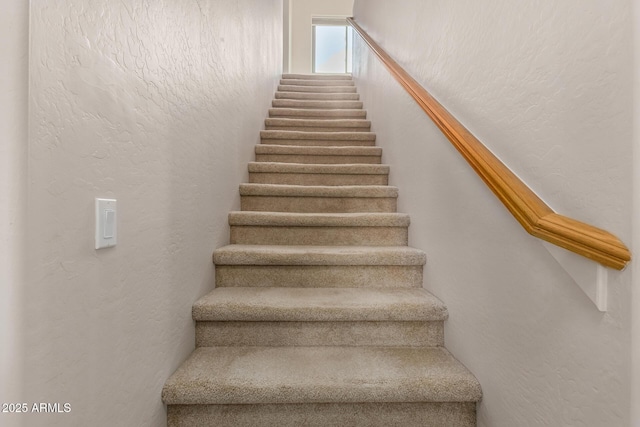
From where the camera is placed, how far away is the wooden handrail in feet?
1.97

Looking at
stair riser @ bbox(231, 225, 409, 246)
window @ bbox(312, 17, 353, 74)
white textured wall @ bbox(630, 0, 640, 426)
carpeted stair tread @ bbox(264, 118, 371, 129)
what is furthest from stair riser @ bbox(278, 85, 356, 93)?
white textured wall @ bbox(630, 0, 640, 426)

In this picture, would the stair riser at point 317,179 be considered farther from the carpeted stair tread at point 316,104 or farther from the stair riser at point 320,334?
the carpeted stair tread at point 316,104

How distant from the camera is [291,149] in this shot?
2510 mm

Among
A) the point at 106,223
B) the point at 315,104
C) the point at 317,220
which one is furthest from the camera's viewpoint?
the point at 315,104

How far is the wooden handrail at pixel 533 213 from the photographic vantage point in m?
0.60

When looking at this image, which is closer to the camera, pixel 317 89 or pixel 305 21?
pixel 317 89

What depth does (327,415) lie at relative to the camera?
3.55ft

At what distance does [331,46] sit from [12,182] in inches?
285

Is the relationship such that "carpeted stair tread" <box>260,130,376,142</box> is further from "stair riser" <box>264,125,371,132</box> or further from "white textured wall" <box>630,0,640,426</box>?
"white textured wall" <box>630,0,640,426</box>

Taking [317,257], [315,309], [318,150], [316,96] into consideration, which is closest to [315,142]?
[318,150]

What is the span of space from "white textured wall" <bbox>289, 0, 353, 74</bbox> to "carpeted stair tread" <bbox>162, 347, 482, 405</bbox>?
6.40m

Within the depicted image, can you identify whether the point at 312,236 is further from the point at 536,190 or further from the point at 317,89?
the point at 317,89

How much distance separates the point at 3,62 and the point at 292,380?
1.06 meters

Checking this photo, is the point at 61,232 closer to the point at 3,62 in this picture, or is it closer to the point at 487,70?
the point at 3,62
